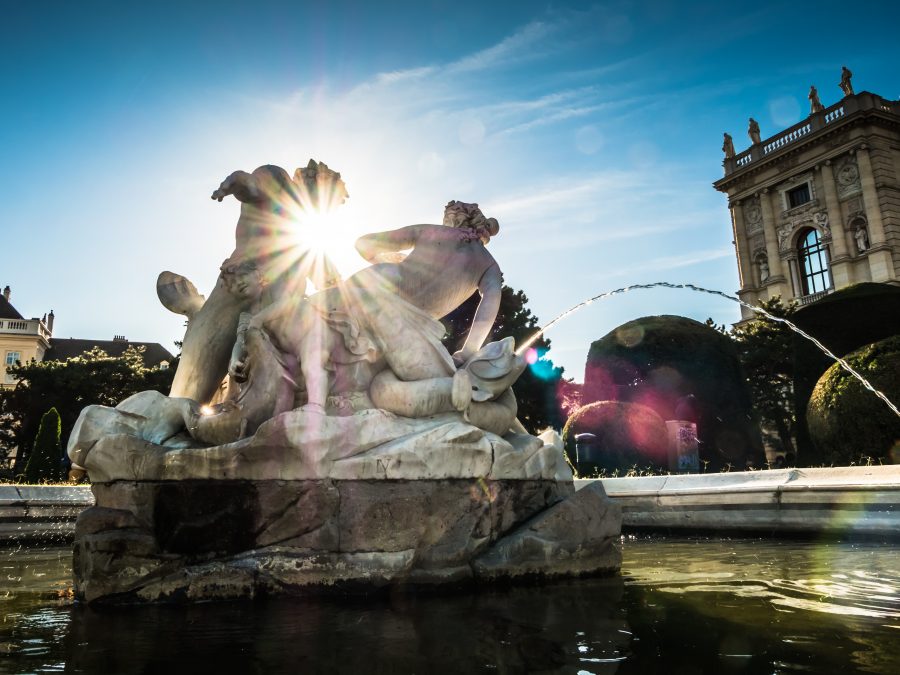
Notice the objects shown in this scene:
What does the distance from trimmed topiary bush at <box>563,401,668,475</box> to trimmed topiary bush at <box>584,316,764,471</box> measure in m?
2.22

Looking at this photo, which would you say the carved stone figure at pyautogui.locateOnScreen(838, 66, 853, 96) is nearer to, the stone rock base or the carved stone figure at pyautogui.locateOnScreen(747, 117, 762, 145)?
the carved stone figure at pyautogui.locateOnScreen(747, 117, 762, 145)

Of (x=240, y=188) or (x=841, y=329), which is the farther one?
(x=841, y=329)

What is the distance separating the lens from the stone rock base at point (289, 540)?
3150 mm

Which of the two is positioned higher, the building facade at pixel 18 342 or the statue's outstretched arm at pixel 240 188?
the building facade at pixel 18 342

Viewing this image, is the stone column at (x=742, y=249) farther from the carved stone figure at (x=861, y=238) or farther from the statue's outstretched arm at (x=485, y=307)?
the statue's outstretched arm at (x=485, y=307)

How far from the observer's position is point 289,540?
3.31 metres

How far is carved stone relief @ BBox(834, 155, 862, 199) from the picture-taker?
3422 cm

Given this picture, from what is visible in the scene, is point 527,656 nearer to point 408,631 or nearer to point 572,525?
point 408,631

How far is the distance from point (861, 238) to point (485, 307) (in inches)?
1467

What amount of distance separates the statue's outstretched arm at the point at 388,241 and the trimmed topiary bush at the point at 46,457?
1407 cm

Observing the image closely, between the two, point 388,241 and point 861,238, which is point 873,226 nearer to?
point 861,238

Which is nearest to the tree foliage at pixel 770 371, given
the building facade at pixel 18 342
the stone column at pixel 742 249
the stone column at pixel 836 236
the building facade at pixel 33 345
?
the stone column at pixel 836 236

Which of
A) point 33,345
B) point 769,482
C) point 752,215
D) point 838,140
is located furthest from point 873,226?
point 33,345

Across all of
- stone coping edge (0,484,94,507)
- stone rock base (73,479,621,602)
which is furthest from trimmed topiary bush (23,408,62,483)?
stone rock base (73,479,621,602)
